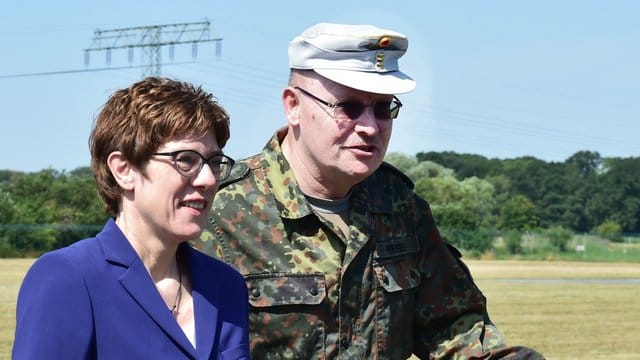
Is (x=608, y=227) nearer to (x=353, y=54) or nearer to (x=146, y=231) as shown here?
(x=353, y=54)

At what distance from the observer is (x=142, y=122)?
314 cm

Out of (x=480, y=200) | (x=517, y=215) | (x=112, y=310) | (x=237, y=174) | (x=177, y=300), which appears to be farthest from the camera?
(x=517, y=215)

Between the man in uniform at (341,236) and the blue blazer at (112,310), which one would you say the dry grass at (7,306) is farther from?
→ the blue blazer at (112,310)

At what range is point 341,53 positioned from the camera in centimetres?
442

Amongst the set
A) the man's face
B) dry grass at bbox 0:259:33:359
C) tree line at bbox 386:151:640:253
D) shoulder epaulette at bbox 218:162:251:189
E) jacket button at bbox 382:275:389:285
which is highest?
the man's face

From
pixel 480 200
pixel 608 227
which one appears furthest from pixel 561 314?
pixel 608 227

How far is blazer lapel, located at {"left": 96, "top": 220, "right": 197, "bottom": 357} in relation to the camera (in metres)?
3.15

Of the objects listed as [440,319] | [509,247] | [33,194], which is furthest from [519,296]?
[33,194]

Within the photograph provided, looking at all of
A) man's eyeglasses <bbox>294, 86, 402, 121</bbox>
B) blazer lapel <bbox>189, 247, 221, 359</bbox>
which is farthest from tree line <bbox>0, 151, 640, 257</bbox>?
blazer lapel <bbox>189, 247, 221, 359</bbox>

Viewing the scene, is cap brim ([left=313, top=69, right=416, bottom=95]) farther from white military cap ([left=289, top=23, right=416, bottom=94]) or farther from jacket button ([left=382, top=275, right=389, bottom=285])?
jacket button ([left=382, top=275, right=389, bottom=285])

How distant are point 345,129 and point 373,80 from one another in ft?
0.70

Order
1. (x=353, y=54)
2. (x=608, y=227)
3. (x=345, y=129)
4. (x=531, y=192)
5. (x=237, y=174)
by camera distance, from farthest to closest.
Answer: (x=531, y=192) < (x=608, y=227) < (x=237, y=174) < (x=353, y=54) < (x=345, y=129)

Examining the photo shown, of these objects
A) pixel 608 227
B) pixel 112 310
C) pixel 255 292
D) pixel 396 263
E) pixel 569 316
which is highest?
pixel 112 310

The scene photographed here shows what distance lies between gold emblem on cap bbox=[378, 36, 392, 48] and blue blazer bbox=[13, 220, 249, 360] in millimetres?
1360
